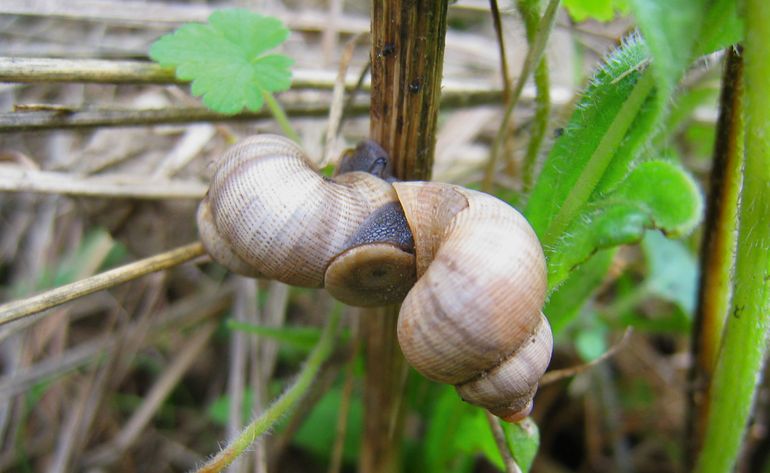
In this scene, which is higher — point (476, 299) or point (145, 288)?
point (476, 299)

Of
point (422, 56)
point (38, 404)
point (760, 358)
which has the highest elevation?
point (422, 56)

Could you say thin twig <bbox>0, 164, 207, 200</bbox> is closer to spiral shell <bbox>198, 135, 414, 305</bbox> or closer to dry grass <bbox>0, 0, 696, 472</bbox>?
dry grass <bbox>0, 0, 696, 472</bbox>

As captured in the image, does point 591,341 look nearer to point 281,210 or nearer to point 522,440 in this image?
point 522,440

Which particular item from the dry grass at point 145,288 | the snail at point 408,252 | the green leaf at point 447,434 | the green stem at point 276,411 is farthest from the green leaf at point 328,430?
the snail at point 408,252

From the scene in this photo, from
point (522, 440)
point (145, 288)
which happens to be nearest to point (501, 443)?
point (522, 440)

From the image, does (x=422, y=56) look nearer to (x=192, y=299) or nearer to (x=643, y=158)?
(x=643, y=158)

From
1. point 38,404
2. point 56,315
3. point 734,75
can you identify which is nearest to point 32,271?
point 56,315

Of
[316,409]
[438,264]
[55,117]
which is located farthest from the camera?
[316,409]

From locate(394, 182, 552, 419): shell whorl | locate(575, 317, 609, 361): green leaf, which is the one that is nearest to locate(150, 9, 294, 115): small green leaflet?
locate(394, 182, 552, 419): shell whorl
